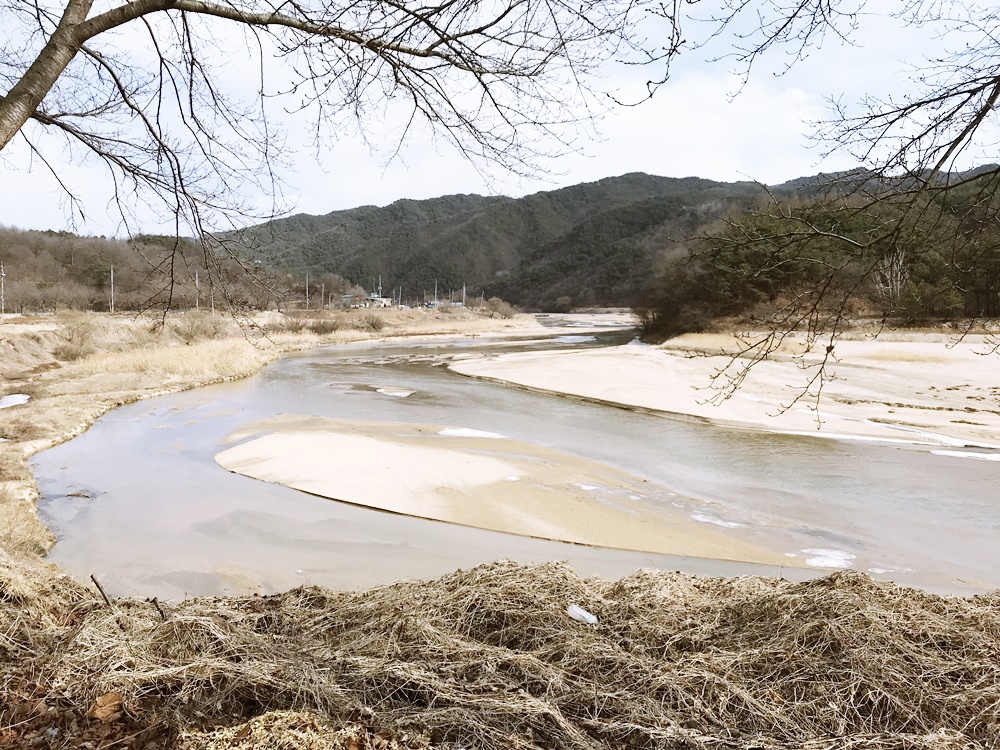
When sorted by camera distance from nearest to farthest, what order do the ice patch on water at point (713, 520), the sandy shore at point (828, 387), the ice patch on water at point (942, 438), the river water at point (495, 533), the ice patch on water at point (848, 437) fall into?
1. the river water at point (495, 533)
2. the ice patch on water at point (713, 520)
3. the ice patch on water at point (942, 438)
4. the ice patch on water at point (848, 437)
5. the sandy shore at point (828, 387)

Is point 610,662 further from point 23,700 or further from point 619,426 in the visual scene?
point 619,426

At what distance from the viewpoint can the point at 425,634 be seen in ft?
11.3

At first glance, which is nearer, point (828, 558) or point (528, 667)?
point (528, 667)

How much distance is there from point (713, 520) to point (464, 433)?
637 cm

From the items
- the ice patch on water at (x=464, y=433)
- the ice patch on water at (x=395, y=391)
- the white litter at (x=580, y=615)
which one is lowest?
the ice patch on water at (x=464, y=433)

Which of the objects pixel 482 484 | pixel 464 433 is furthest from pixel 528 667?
pixel 464 433

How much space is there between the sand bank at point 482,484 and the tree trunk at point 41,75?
6.11 meters

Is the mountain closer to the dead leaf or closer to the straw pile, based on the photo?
the straw pile

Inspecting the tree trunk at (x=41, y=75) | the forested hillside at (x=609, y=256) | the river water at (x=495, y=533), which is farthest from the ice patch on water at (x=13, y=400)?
the tree trunk at (x=41, y=75)

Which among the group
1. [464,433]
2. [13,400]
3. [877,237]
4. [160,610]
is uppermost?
[877,237]

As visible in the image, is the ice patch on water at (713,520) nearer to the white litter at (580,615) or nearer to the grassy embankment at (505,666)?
the grassy embankment at (505,666)

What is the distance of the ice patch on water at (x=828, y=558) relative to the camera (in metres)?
6.81

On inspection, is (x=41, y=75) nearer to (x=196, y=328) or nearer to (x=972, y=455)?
(x=972, y=455)

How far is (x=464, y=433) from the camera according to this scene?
13.5 metres
